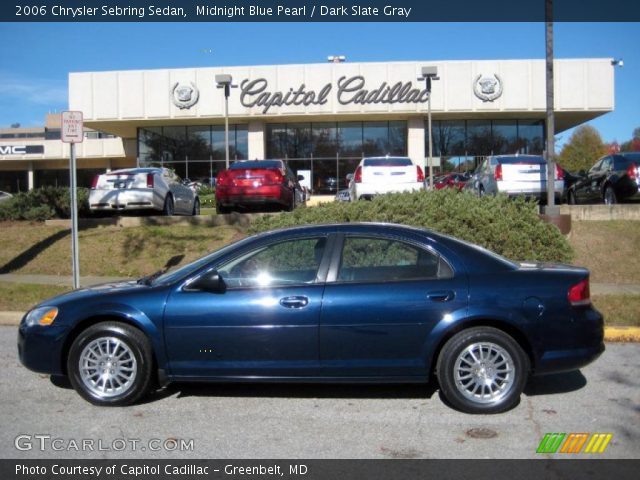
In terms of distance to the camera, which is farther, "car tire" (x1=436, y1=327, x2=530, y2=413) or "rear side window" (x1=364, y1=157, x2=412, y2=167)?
"rear side window" (x1=364, y1=157, x2=412, y2=167)

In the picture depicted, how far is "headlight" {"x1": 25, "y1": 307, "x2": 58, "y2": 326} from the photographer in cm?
534

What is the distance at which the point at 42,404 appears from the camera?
5414 millimetres

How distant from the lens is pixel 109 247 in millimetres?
12641

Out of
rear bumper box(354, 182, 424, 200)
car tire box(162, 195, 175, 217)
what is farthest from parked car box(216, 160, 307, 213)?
rear bumper box(354, 182, 424, 200)

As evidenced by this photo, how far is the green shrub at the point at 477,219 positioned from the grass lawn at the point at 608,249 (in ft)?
5.55

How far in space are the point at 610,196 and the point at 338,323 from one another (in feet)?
39.3

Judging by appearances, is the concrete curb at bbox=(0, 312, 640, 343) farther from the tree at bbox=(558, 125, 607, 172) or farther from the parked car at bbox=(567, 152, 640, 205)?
the tree at bbox=(558, 125, 607, 172)

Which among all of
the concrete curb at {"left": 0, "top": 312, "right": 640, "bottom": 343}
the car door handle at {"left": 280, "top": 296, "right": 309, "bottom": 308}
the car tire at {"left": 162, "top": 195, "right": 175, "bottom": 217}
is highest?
the car tire at {"left": 162, "top": 195, "right": 175, "bottom": 217}

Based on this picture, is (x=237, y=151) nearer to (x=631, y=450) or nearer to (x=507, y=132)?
(x=507, y=132)

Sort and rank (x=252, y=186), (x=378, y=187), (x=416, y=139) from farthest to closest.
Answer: (x=416, y=139) → (x=378, y=187) → (x=252, y=186)

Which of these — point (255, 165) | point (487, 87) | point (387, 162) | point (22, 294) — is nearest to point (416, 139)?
point (487, 87)

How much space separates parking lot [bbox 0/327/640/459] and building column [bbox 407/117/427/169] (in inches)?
1124

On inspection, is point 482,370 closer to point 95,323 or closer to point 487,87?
point 95,323

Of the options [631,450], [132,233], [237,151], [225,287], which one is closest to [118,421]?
[225,287]
